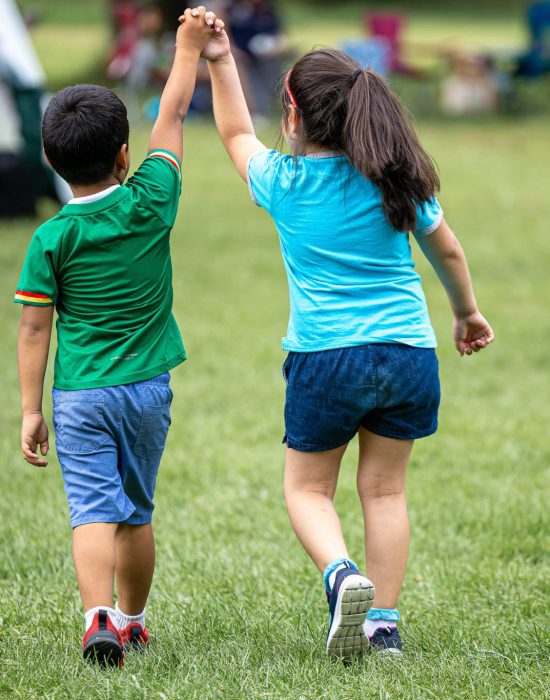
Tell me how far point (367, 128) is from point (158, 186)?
1.92 feet

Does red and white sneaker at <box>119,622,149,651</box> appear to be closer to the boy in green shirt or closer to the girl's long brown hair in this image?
the boy in green shirt

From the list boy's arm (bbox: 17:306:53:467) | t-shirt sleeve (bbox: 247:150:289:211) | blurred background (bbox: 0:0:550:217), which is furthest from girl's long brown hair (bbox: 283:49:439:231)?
blurred background (bbox: 0:0:550:217)

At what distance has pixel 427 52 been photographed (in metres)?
22.3

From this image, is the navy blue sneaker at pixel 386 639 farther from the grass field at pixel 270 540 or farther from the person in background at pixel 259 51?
the person in background at pixel 259 51

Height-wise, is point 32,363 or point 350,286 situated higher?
point 350,286

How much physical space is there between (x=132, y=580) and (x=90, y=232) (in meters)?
1.02

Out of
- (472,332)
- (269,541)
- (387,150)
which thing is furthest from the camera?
(269,541)

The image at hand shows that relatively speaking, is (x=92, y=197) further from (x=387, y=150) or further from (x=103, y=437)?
(x=387, y=150)

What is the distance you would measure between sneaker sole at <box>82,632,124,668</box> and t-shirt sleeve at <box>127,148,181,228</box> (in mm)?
1099

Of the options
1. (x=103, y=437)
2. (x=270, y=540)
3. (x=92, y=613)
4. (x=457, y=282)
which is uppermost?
(x=457, y=282)

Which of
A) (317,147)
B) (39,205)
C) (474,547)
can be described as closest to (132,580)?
(317,147)

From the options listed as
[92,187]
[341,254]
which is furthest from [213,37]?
[341,254]

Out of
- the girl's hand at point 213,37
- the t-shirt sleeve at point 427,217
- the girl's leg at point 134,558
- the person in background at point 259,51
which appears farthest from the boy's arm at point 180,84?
the person in background at point 259,51

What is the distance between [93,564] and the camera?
2.94 m
